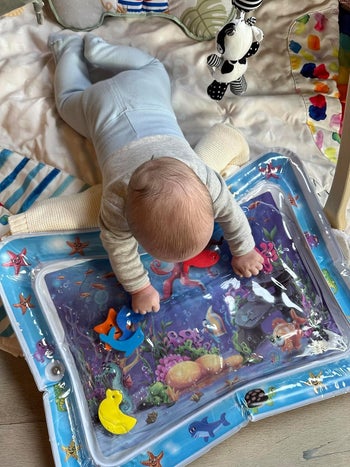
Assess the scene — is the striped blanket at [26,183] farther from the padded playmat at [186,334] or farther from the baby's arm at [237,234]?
the baby's arm at [237,234]

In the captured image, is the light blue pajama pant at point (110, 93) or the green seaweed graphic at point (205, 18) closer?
the light blue pajama pant at point (110, 93)

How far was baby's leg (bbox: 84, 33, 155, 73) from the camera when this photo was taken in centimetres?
106

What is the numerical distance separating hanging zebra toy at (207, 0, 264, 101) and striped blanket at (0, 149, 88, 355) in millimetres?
343

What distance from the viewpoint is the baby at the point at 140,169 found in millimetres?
688

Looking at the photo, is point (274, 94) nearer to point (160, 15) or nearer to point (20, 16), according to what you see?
point (160, 15)

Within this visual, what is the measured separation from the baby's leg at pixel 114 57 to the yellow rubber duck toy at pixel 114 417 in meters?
0.60

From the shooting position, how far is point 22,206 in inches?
40.9

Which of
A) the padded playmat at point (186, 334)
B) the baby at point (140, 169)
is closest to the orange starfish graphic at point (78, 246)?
the padded playmat at point (186, 334)

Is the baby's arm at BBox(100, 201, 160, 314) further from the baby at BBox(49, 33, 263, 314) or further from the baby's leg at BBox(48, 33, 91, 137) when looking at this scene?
the baby's leg at BBox(48, 33, 91, 137)

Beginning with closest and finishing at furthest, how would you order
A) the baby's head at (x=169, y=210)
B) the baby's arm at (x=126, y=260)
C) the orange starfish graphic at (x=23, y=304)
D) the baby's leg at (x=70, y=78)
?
the baby's head at (x=169, y=210) < the baby's arm at (x=126, y=260) < the orange starfish graphic at (x=23, y=304) < the baby's leg at (x=70, y=78)

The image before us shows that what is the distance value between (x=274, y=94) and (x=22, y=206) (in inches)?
21.4

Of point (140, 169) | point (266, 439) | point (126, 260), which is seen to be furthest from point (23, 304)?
point (266, 439)

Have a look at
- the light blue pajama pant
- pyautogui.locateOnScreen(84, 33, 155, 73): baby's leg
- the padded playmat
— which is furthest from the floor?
pyautogui.locateOnScreen(84, 33, 155, 73): baby's leg

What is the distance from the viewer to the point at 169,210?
670mm
